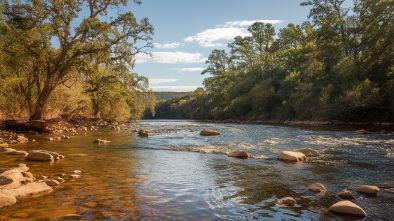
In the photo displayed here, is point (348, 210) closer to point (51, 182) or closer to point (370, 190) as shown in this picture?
point (370, 190)

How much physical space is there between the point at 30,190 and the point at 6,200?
708 millimetres

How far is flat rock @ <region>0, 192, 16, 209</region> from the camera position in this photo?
15.9 feet

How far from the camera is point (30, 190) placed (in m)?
5.61

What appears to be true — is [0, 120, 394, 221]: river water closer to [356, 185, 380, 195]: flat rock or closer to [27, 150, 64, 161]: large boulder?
[356, 185, 380, 195]: flat rock

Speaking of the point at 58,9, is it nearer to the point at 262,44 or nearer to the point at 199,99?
the point at 262,44

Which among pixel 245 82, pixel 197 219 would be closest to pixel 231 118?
pixel 245 82

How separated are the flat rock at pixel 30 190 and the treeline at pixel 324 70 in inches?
1087

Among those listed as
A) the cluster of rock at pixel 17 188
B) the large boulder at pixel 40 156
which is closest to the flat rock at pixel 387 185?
the cluster of rock at pixel 17 188

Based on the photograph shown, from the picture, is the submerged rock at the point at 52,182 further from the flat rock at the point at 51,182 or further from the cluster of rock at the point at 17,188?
the cluster of rock at the point at 17,188

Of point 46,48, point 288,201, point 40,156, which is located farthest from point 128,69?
point 288,201

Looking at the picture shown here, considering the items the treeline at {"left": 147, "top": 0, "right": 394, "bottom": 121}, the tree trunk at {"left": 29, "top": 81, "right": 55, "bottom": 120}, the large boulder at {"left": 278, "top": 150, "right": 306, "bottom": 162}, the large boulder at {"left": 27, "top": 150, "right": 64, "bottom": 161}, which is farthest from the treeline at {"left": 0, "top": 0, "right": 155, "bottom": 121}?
the treeline at {"left": 147, "top": 0, "right": 394, "bottom": 121}

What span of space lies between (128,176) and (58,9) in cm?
1625

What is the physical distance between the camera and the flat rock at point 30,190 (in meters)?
5.32

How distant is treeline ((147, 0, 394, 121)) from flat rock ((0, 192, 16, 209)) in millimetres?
28281
